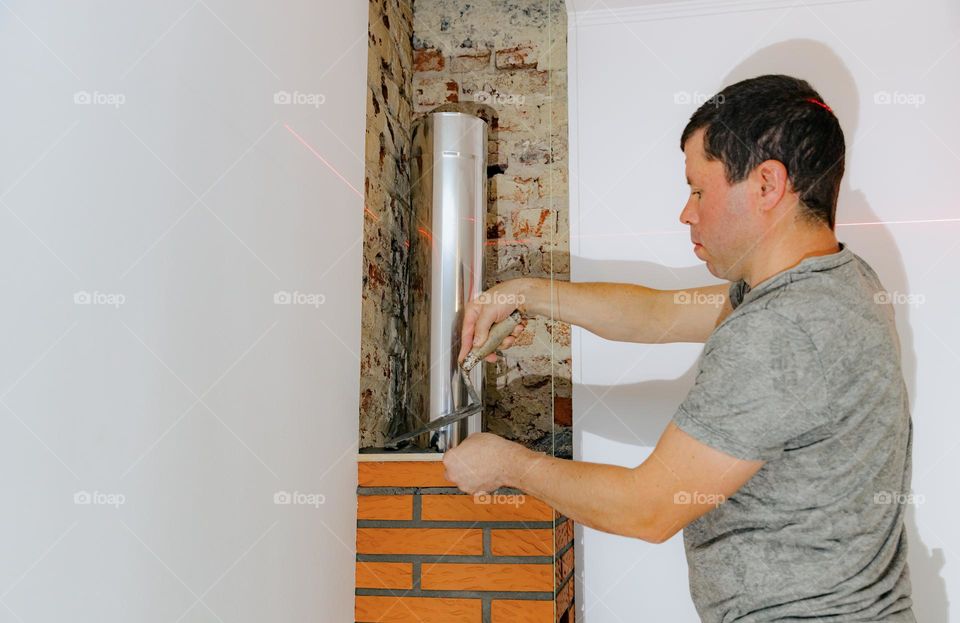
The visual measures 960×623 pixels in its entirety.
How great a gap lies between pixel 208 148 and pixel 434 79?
1404 millimetres

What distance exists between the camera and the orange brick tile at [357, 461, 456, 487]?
168 cm

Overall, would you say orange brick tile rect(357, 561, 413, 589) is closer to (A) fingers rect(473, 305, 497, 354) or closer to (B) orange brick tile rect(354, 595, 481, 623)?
(B) orange brick tile rect(354, 595, 481, 623)

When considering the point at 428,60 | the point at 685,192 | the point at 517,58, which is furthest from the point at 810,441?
the point at 428,60

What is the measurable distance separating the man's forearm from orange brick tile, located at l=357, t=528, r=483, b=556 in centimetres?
44

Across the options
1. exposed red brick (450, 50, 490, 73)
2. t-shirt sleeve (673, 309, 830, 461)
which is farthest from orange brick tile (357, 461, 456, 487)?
exposed red brick (450, 50, 490, 73)

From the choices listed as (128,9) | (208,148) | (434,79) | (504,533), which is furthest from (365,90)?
(504,533)

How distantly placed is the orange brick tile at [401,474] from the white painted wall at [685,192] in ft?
2.19

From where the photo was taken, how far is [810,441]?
1.11 metres

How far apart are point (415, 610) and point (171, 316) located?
909 mm

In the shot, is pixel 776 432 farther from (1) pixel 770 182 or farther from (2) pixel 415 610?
(2) pixel 415 610

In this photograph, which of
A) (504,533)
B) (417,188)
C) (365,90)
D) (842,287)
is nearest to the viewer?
(842,287)

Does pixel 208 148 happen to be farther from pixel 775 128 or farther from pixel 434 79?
pixel 434 79

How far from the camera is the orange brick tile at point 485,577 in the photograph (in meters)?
1.62

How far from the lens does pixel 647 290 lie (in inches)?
68.4
